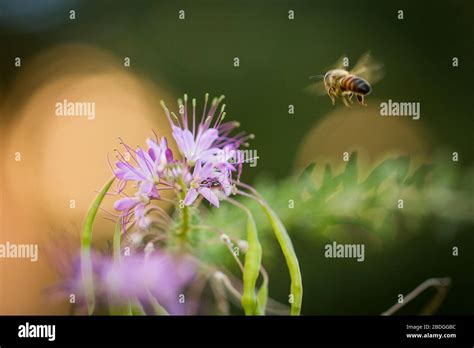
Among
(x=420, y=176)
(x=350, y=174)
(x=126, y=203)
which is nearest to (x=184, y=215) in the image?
(x=126, y=203)

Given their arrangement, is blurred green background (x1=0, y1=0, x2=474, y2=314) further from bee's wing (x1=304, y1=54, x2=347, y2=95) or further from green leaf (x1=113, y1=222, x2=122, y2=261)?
green leaf (x1=113, y1=222, x2=122, y2=261)

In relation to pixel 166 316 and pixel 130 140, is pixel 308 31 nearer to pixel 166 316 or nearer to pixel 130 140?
pixel 130 140

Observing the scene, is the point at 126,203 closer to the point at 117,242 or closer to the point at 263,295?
the point at 117,242

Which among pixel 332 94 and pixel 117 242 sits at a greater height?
pixel 332 94

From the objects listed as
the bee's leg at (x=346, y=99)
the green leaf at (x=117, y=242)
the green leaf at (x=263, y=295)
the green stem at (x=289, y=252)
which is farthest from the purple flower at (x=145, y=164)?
the bee's leg at (x=346, y=99)

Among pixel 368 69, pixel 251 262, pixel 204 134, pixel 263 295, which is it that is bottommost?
pixel 263 295

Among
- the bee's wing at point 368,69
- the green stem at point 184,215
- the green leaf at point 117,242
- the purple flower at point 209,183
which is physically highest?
the bee's wing at point 368,69

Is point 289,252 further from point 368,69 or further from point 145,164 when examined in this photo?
point 368,69

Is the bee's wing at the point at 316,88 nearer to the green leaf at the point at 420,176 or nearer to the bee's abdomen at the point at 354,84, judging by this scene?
the bee's abdomen at the point at 354,84
